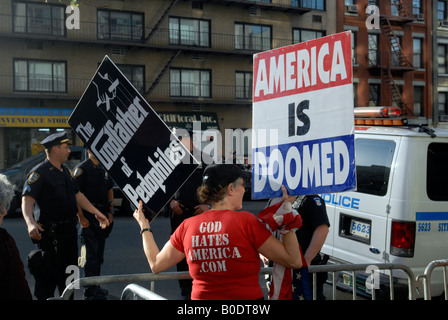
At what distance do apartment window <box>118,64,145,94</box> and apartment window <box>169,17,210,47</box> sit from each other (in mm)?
2473

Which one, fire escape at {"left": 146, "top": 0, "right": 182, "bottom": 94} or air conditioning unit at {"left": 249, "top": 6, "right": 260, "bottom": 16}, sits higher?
air conditioning unit at {"left": 249, "top": 6, "right": 260, "bottom": 16}

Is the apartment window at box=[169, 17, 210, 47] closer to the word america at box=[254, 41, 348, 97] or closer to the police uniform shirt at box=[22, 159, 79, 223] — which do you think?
the police uniform shirt at box=[22, 159, 79, 223]

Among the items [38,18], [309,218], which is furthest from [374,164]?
[38,18]

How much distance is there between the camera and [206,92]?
28.2 m

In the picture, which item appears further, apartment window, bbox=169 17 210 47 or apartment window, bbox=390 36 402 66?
apartment window, bbox=390 36 402 66

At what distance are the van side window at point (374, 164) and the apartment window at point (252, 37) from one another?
24240 millimetres

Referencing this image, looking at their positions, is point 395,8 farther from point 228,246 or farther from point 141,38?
point 228,246

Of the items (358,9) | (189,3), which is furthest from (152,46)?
(358,9)

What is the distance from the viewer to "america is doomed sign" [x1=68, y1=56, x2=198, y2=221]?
10.2ft

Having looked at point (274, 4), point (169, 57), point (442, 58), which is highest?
Answer: point (274, 4)

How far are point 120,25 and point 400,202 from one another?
24.1 meters

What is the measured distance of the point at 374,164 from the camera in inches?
205

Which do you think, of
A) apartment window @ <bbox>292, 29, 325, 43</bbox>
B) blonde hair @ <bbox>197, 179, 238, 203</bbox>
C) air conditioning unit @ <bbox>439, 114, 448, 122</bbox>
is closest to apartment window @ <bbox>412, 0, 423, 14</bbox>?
apartment window @ <bbox>292, 29, 325, 43</bbox>

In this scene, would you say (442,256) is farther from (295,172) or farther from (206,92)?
(206,92)
